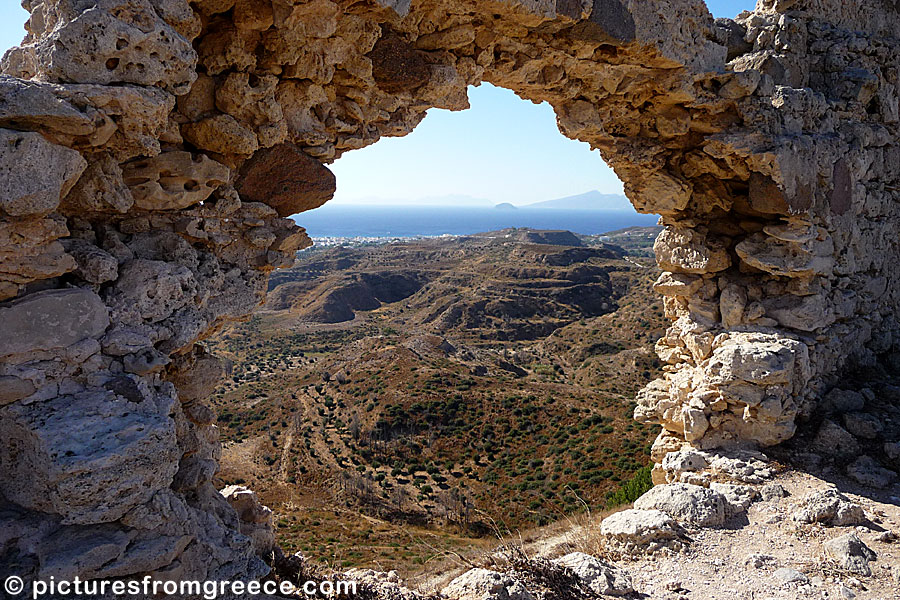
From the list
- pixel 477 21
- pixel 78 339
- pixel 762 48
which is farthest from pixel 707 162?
pixel 78 339

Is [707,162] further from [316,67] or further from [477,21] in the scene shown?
[316,67]

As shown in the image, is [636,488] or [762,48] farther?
[636,488]

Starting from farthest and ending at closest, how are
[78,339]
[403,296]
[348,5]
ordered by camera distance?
[403,296]
[348,5]
[78,339]

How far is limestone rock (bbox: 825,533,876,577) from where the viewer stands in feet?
13.0

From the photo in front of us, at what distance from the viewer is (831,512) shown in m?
4.54

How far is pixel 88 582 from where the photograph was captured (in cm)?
257

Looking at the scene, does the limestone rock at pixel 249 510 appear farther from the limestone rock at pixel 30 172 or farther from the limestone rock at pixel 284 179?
the limestone rock at pixel 30 172

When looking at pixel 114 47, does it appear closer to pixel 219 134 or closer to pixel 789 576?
pixel 219 134

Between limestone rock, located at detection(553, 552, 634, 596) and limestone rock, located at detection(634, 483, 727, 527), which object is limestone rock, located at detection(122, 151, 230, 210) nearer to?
limestone rock, located at detection(553, 552, 634, 596)

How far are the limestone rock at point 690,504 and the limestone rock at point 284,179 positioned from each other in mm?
3907

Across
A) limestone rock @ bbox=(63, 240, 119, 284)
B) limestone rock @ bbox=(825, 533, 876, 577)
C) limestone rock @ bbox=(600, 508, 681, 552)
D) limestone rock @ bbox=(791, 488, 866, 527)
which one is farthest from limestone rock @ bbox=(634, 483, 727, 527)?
limestone rock @ bbox=(63, 240, 119, 284)

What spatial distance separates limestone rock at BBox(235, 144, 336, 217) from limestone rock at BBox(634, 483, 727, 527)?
12.8 ft

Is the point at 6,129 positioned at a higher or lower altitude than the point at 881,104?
lower

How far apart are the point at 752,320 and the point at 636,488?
3.40 metres
